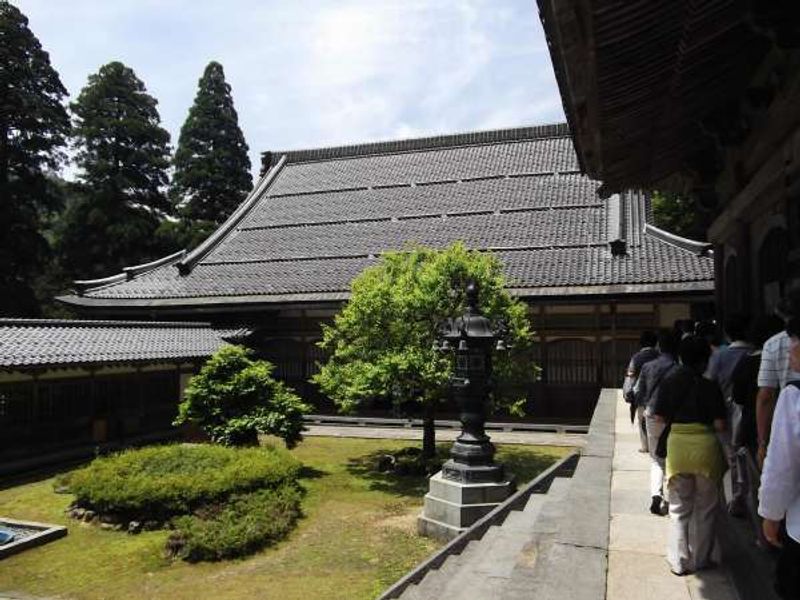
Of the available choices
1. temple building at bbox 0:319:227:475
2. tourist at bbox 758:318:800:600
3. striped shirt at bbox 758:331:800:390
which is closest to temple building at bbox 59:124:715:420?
temple building at bbox 0:319:227:475

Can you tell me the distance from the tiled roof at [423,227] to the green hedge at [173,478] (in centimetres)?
913

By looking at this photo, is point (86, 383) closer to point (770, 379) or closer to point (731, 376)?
point (731, 376)

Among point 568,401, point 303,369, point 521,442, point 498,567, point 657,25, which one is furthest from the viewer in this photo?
point 303,369

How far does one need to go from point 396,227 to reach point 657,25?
20294 mm

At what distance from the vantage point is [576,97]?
191 inches

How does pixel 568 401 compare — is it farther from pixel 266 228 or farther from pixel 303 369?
pixel 266 228

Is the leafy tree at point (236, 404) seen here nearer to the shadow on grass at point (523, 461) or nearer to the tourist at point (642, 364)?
the shadow on grass at point (523, 461)

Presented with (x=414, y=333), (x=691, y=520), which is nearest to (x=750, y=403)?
(x=691, y=520)

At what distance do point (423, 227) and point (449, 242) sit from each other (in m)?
1.74

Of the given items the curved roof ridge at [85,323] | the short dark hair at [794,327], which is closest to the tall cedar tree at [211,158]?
the curved roof ridge at [85,323]

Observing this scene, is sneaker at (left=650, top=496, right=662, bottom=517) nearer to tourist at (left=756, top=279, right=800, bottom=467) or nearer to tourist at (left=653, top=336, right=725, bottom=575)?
tourist at (left=653, top=336, right=725, bottom=575)

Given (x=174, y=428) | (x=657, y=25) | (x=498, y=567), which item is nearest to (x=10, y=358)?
(x=174, y=428)

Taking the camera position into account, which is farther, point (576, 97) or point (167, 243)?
point (167, 243)

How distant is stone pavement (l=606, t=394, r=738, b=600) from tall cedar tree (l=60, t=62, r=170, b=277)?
3152 cm
